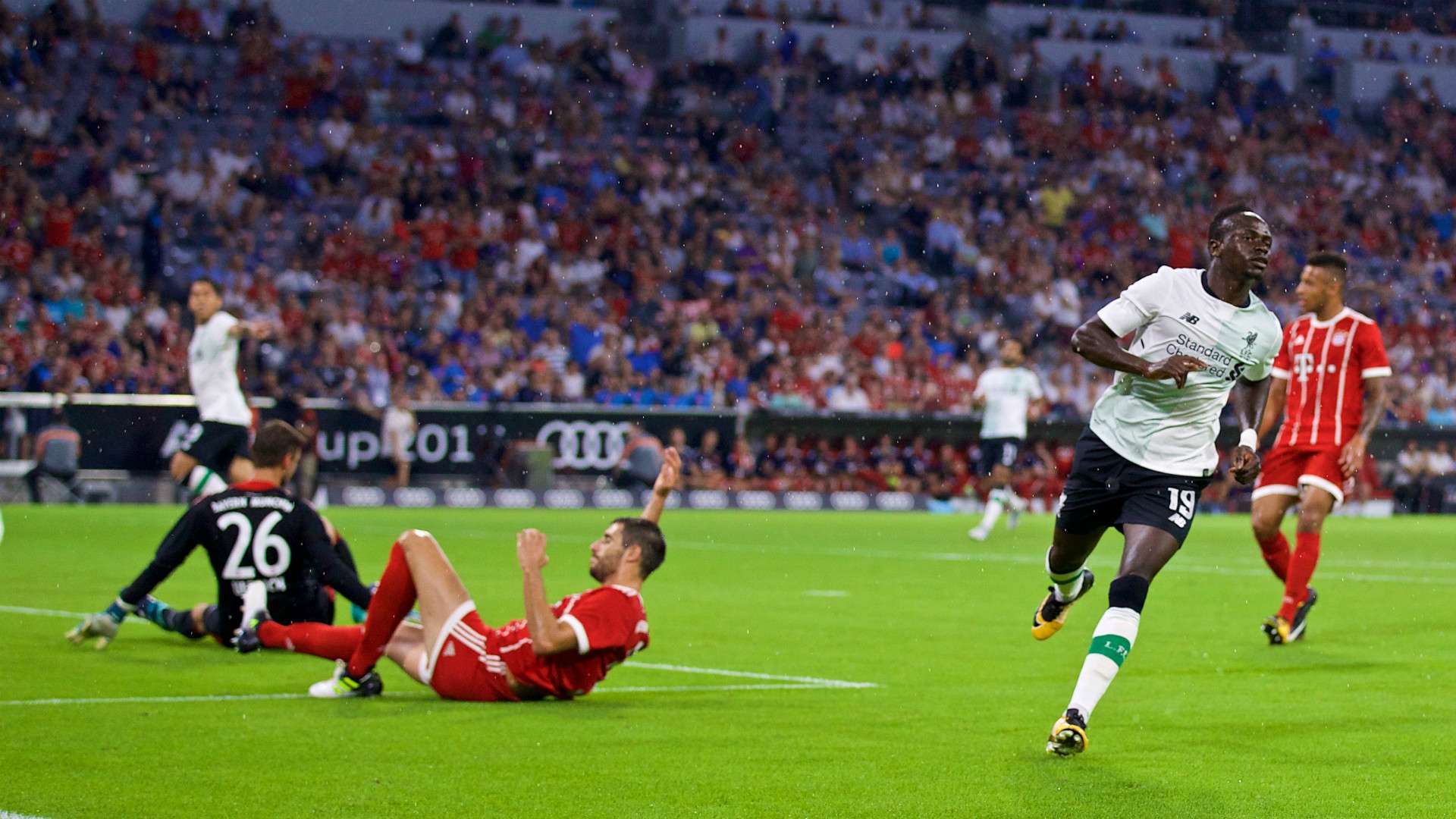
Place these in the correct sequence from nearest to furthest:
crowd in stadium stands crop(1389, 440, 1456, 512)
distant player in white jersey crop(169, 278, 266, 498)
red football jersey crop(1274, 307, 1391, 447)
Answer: red football jersey crop(1274, 307, 1391, 447), distant player in white jersey crop(169, 278, 266, 498), crowd in stadium stands crop(1389, 440, 1456, 512)

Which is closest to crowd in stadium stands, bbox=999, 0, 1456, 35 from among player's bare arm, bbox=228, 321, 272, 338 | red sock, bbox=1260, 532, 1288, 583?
player's bare arm, bbox=228, 321, 272, 338

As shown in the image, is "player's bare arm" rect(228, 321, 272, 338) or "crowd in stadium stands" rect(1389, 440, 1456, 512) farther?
"crowd in stadium stands" rect(1389, 440, 1456, 512)

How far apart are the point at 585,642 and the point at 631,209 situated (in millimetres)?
27795

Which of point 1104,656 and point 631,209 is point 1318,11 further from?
point 1104,656

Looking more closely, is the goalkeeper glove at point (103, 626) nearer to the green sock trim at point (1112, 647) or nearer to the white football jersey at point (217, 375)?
the green sock trim at point (1112, 647)

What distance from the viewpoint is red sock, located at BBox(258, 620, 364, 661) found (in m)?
8.45

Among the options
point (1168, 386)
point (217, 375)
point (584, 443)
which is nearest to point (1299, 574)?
point (1168, 386)

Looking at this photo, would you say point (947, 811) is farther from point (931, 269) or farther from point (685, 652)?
point (931, 269)

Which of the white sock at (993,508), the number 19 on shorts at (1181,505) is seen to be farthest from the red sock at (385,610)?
the white sock at (993,508)

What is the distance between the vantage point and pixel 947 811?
5.81m

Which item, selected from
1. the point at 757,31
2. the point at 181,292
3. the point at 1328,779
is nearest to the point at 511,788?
the point at 1328,779

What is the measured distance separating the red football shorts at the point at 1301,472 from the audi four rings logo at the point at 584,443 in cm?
1791

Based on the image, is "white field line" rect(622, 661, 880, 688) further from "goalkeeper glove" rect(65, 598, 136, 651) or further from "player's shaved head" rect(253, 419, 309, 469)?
"goalkeeper glove" rect(65, 598, 136, 651)

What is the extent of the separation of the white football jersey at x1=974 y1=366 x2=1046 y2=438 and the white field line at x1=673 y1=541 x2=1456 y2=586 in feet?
14.1
